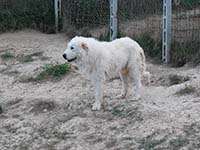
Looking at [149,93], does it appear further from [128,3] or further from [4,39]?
[4,39]

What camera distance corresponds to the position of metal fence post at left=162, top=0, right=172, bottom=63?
9.84m

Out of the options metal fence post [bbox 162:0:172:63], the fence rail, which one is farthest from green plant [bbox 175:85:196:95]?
metal fence post [bbox 162:0:172:63]

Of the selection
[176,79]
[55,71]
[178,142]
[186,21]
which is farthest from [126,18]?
[178,142]

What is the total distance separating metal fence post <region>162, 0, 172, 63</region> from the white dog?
2.06 meters

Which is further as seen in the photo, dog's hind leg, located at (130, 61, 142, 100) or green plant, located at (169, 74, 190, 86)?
green plant, located at (169, 74, 190, 86)

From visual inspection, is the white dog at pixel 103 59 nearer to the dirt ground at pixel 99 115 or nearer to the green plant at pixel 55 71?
the dirt ground at pixel 99 115

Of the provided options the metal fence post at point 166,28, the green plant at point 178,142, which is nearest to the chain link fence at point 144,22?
the metal fence post at point 166,28

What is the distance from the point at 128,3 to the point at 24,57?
7.46ft

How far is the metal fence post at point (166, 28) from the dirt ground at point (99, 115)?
248 millimetres

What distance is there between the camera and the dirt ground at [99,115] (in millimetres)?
6523

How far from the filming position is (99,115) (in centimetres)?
743

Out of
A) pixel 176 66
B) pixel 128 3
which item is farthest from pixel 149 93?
pixel 128 3

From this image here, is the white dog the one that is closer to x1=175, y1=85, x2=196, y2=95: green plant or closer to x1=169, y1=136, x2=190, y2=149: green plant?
x1=175, y1=85, x2=196, y2=95: green plant

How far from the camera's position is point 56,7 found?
43.6 feet
